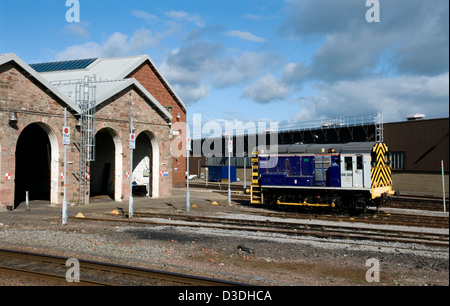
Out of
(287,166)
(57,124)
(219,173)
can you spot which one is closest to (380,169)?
(287,166)

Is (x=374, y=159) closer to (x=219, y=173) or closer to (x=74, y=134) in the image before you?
(x=74, y=134)

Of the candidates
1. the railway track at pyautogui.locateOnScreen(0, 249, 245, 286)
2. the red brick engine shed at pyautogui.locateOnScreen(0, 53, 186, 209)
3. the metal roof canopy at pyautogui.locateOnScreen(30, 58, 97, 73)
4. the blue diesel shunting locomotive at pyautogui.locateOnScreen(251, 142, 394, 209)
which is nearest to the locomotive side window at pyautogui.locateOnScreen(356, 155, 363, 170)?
the blue diesel shunting locomotive at pyautogui.locateOnScreen(251, 142, 394, 209)

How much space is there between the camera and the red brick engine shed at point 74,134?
23.3 metres

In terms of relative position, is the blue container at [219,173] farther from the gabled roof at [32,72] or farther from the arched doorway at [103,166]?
the gabled roof at [32,72]

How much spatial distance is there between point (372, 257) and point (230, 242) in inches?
185

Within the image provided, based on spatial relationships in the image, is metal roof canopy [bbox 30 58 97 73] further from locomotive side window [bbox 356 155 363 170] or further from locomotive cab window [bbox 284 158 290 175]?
locomotive side window [bbox 356 155 363 170]

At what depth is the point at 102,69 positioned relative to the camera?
44875 mm

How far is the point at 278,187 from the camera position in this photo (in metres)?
23.4

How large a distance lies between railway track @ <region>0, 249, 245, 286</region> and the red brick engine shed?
1433cm

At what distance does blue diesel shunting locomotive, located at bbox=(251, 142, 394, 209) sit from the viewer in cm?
2102

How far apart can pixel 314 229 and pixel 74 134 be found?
1753 centimetres

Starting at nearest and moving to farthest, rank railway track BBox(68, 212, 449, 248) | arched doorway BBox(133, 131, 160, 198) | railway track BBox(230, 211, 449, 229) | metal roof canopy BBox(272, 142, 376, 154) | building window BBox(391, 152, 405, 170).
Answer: railway track BBox(68, 212, 449, 248) → railway track BBox(230, 211, 449, 229) → metal roof canopy BBox(272, 142, 376, 154) → arched doorway BBox(133, 131, 160, 198) → building window BBox(391, 152, 405, 170)

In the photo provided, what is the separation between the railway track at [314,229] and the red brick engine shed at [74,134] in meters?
7.96

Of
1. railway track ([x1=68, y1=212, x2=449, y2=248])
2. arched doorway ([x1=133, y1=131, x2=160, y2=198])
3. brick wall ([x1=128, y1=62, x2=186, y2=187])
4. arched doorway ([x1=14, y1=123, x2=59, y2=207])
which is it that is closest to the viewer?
railway track ([x1=68, y1=212, x2=449, y2=248])
